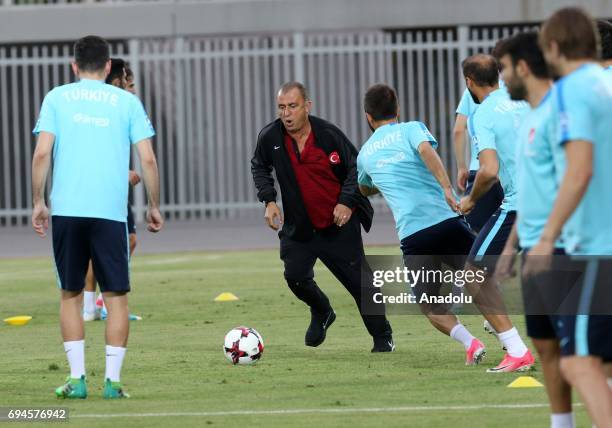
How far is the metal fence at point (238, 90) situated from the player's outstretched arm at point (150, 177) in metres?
16.4

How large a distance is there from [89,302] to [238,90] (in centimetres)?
1272

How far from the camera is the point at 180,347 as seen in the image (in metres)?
10.9

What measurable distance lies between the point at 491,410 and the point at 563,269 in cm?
188

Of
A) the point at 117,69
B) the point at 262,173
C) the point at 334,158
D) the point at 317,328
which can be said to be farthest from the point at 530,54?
the point at 117,69

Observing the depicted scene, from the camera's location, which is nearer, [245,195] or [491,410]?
[491,410]

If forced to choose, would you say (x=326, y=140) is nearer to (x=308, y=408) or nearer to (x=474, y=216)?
(x=474, y=216)

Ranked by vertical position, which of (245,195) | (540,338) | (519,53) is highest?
(519,53)

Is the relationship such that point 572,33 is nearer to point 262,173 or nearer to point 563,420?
point 563,420

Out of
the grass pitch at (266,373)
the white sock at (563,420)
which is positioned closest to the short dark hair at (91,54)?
the grass pitch at (266,373)

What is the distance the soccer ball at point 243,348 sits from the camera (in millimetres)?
9766

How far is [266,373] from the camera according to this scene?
9344mm

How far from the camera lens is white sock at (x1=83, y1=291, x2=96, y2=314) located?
12805 millimetres

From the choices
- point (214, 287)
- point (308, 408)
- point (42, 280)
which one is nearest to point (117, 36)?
point (42, 280)

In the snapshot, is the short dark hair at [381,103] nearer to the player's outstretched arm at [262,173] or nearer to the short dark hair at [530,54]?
the player's outstretched arm at [262,173]
